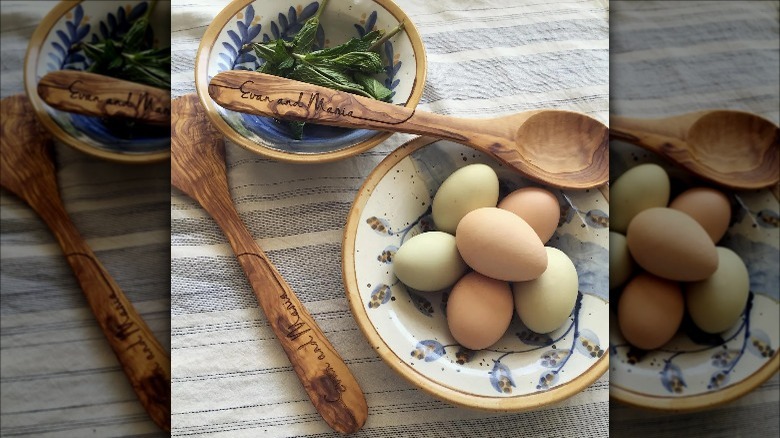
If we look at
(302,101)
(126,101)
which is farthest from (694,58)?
(126,101)

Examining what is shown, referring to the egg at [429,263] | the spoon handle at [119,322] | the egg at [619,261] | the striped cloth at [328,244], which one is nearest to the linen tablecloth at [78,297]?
the spoon handle at [119,322]

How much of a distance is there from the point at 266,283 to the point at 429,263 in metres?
0.11

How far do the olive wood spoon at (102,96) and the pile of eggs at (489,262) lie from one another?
233 millimetres

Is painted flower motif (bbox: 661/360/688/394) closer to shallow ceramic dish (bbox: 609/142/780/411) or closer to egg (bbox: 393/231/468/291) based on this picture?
shallow ceramic dish (bbox: 609/142/780/411)

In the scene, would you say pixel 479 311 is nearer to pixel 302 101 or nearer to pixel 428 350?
pixel 428 350

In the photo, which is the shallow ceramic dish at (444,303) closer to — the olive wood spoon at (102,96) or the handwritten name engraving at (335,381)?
the handwritten name engraving at (335,381)

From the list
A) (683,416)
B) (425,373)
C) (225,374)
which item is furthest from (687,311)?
(225,374)

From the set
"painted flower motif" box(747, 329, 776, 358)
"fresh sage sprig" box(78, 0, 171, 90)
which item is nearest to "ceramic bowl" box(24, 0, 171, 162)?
"fresh sage sprig" box(78, 0, 171, 90)

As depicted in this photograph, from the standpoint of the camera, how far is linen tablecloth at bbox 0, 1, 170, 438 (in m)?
0.54

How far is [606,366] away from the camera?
415 mm

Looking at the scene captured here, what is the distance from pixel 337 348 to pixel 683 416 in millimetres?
233

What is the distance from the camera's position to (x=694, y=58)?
50 cm

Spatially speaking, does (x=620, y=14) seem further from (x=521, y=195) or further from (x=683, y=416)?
(x=683, y=416)

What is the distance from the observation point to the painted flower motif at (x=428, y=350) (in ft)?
1.38
